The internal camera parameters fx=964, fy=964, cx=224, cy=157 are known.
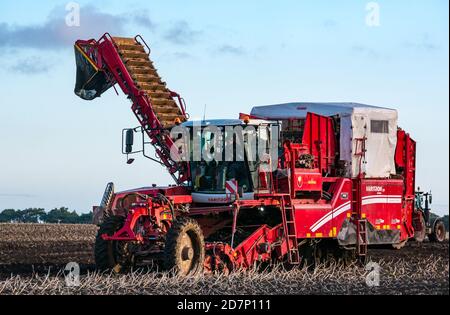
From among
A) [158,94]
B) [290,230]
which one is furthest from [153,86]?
[290,230]

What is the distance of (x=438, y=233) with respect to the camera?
3119 cm

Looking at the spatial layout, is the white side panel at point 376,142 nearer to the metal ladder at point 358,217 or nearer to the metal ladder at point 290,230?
the metal ladder at point 358,217

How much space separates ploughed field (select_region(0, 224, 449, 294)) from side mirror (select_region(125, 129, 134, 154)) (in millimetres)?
2226

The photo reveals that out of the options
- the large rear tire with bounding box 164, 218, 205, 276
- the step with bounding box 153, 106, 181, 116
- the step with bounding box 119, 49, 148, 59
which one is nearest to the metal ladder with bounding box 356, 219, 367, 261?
the large rear tire with bounding box 164, 218, 205, 276

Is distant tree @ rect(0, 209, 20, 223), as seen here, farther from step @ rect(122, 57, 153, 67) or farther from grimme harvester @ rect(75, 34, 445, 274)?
grimme harvester @ rect(75, 34, 445, 274)

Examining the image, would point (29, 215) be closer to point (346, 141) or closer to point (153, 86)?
point (153, 86)

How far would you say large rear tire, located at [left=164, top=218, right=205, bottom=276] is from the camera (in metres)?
15.7

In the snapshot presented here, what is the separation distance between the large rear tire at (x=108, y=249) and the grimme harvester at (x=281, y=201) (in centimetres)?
2

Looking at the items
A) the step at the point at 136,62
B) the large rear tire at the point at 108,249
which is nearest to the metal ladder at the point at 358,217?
the large rear tire at the point at 108,249

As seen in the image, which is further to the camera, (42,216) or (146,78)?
(42,216)

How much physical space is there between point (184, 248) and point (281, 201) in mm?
2856

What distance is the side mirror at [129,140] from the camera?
17547mm
